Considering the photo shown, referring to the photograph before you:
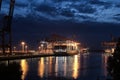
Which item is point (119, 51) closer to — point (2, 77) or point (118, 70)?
point (118, 70)

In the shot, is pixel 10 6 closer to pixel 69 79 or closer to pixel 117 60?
pixel 69 79

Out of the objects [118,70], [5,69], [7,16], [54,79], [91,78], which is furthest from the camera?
[7,16]

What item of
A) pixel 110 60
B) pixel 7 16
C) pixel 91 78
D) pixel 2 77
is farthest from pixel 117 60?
pixel 7 16

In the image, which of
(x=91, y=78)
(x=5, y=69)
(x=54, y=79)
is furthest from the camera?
(x=91, y=78)

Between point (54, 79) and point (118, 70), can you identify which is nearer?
point (118, 70)

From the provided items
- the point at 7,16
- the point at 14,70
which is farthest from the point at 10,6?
the point at 14,70

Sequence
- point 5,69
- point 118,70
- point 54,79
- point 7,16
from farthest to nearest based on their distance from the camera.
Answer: point 7,16, point 54,79, point 5,69, point 118,70

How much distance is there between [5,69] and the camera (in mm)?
30500

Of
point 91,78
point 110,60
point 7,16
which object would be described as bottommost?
point 91,78

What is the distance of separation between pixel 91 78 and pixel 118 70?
23.7 m

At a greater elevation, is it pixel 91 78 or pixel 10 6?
pixel 10 6

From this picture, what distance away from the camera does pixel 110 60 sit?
93.8ft

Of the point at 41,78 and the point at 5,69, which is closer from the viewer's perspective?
the point at 5,69

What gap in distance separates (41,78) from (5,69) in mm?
18378
